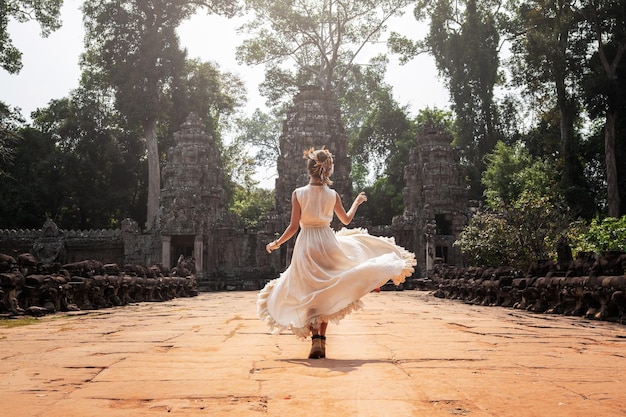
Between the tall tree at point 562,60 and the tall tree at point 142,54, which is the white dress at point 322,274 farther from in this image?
the tall tree at point 142,54

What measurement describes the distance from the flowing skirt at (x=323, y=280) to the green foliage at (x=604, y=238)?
12.5 m

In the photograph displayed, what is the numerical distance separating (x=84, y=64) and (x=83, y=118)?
394 cm

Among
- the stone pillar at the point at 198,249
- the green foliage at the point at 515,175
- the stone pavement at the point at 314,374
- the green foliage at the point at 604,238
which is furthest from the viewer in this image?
the green foliage at the point at 515,175

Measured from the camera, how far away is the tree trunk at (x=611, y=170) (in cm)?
2794

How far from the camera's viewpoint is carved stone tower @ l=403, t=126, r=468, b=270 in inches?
1387

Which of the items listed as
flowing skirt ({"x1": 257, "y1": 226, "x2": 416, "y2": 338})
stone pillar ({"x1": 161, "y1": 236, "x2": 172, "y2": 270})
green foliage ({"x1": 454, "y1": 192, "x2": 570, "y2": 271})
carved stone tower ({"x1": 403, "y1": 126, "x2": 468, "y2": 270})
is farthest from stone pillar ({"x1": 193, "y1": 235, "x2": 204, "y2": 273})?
flowing skirt ({"x1": 257, "y1": 226, "x2": 416, "y2": 338})

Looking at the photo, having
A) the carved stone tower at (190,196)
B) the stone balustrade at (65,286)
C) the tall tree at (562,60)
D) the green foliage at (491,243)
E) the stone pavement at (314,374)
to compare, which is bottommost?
the stone pavement at (314,374)

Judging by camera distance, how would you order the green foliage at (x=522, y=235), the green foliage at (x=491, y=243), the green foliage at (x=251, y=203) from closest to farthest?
the green foliage at (x=522, y=235) → the green foliage at (x=491, y=243) → the green foliage at (x=251, y=203)

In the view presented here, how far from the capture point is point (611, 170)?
→ 28.3m

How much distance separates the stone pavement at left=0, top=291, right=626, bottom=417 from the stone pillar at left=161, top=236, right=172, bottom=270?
84.3ft

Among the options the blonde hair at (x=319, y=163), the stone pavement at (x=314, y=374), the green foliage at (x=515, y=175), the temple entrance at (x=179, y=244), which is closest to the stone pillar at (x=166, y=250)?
the temple entrance at (x=179, y=244)

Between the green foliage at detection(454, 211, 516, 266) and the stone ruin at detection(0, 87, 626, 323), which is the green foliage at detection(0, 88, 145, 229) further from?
the green foliage at detection(454, 211, 516, 266)

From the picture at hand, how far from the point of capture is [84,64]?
4369 cm

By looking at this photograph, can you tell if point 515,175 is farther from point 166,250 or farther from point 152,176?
point 152,176
